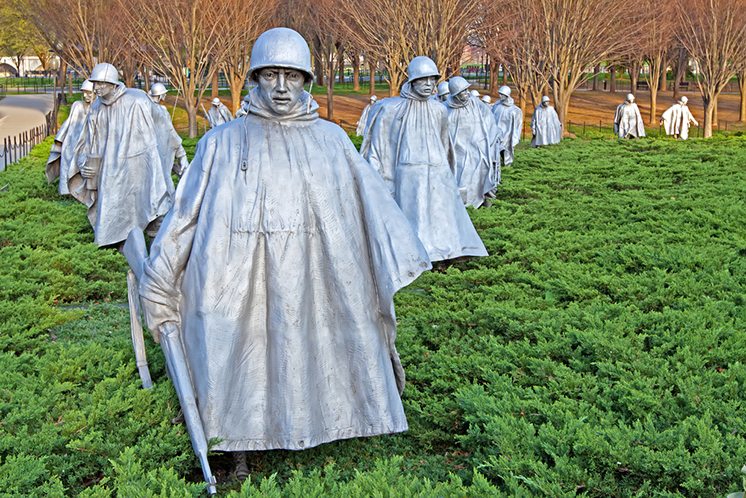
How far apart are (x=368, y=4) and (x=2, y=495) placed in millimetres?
26551

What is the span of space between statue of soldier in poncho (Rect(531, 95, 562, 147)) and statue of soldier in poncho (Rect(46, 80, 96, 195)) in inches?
700

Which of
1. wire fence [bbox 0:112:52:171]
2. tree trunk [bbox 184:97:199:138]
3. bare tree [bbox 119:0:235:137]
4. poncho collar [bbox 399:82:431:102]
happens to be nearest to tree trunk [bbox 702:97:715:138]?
bare tree [bbox 119:0:235:137]

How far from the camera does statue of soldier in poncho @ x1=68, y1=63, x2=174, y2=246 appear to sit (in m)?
11.0

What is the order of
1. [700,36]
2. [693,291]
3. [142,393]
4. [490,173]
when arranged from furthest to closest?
[700,36]
[490,173]
[693,291]
[142,393]

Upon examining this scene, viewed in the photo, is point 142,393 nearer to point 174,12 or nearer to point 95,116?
point 95,116

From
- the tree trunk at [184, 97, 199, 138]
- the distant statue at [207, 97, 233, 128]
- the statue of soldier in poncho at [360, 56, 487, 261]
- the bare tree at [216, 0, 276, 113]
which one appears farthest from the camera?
the tree trunk at [184, 97, 199, 138]

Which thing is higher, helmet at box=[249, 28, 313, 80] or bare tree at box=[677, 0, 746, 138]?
bare tree at box=[677, 0, 746, 138]

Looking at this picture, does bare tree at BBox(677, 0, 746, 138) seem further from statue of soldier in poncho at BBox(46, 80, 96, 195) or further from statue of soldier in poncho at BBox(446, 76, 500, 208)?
statue of soldier in poncho at BBox(46, 80, 96, 195)

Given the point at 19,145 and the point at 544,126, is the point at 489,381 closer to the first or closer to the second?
the point at 19,145

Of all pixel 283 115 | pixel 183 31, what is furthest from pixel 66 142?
pixel 183 31

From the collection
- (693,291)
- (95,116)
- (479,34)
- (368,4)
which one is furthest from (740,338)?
(479,34)

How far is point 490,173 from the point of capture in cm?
1380

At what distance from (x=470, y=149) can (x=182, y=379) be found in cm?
1059

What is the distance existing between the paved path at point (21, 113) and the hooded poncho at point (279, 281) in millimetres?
18129
